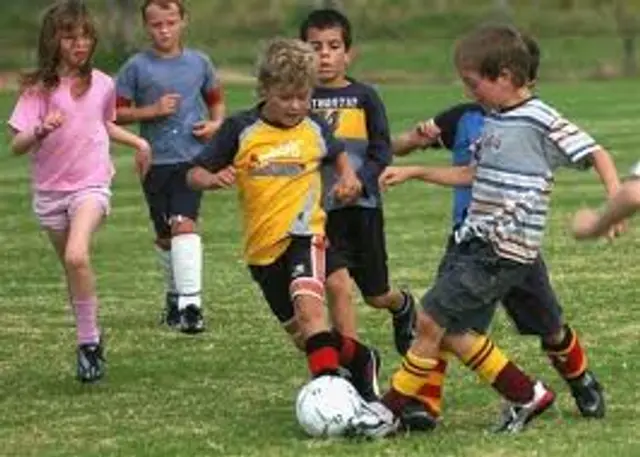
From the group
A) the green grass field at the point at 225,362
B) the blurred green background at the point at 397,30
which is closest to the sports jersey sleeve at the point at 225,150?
the green grass field at the point at 225,362

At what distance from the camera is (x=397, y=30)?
58219 millimetres

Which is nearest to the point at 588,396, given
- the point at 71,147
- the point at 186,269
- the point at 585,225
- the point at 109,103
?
the point at 585,225

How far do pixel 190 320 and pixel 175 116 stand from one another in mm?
1216

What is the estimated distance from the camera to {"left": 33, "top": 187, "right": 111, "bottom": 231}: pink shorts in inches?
434

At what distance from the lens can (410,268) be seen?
16203 mm

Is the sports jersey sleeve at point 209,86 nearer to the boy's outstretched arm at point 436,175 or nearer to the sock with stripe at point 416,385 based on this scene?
the boy's outstretched arm at point 436,175

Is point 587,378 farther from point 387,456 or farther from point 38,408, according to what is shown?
point 38,408

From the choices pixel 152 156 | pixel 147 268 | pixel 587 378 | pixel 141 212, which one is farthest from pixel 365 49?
pixel 587 378

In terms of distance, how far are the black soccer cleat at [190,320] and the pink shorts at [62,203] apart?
1853 millimetres

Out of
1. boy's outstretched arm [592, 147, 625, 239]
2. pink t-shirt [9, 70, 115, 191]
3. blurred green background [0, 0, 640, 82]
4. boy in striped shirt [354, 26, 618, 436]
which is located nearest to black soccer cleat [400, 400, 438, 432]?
boy in striped shirt [354, 26, 618, 436]

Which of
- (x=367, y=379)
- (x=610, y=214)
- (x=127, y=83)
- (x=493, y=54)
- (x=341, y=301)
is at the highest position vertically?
(x=493, y=54)

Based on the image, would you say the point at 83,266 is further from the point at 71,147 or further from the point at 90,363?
the point at 71,147

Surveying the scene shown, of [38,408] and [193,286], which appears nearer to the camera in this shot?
[38,408]

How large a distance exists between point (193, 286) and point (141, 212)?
8918mm
